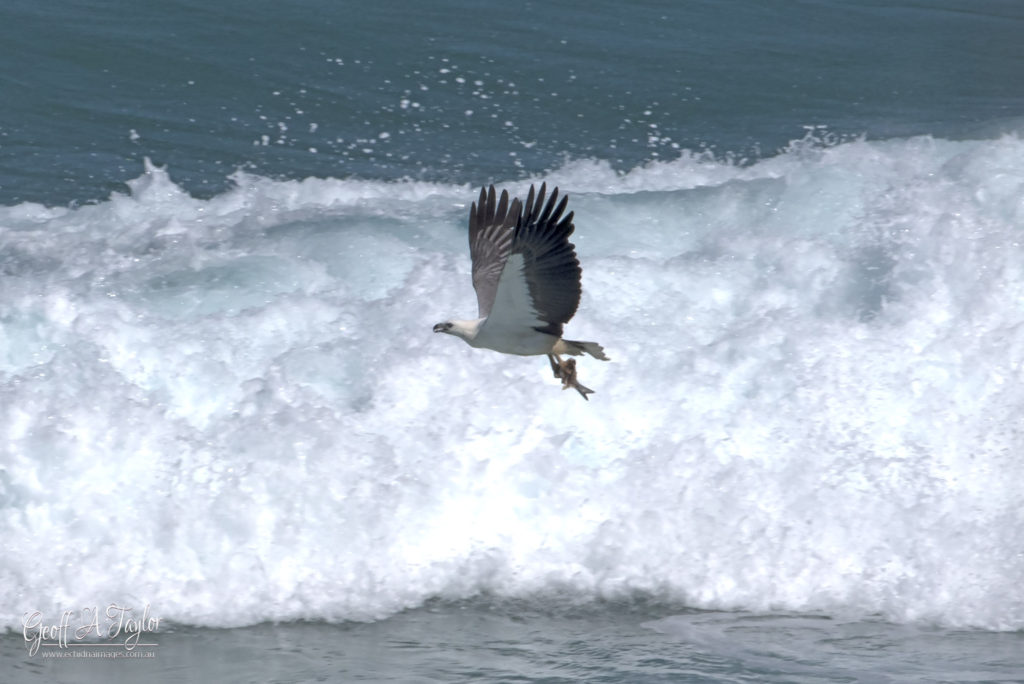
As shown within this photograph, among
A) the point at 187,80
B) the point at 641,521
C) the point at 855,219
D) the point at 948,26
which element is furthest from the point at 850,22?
the point at 641,521

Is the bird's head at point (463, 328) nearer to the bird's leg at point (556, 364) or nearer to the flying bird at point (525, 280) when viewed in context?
the flying bird at point (525, 280)

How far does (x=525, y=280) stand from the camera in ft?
17.4

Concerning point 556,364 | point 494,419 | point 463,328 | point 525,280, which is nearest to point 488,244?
point 463,328

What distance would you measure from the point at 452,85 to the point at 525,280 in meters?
5.76

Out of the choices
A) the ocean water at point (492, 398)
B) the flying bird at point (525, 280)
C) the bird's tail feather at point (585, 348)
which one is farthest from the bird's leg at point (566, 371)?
the ocean water at point (492, 398)

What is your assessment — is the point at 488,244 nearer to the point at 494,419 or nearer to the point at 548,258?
the point at 548,258

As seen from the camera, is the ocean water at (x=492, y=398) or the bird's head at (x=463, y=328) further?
the ocean water at (x=492, y=398)

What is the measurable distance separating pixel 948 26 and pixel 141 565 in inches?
362

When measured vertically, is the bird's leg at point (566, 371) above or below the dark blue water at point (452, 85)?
below

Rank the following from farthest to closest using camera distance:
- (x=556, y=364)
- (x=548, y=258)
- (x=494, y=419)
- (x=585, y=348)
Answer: (x=494, y=419), (x=556, y=364), (x=585, y=348), (x=548, y=258)

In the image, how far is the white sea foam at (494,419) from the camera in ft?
20.6

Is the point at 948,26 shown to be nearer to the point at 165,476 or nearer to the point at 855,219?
the point at 855,219

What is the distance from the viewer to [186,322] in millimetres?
7418

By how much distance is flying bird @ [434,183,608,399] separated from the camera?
5176 millimetres
